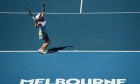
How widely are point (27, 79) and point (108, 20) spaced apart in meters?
6.22

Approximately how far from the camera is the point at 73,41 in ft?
45.3

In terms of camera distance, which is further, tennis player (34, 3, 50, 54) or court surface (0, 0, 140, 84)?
tennis player (34, 3, 50, 54)

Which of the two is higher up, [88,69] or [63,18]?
[63,18]

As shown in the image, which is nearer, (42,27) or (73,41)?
(42,27)

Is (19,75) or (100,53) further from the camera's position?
(100,53)

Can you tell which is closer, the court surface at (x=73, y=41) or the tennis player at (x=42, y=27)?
the court surface at (x=73, y=41)

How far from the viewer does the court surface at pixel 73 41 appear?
11430 mm

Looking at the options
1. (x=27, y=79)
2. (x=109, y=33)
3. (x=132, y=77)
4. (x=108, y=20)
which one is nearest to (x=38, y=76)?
(x=27, y=79)

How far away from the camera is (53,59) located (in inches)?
486

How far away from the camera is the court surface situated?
11.4 metres

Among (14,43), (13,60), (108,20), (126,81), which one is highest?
(108,20)

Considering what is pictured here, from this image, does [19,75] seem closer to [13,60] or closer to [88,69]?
[13,60]

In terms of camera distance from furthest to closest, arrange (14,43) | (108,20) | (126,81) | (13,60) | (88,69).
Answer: (108,20) < (14,43) < (13,60) < (88,69) < (126,81)

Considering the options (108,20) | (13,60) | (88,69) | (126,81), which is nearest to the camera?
(126,81)
